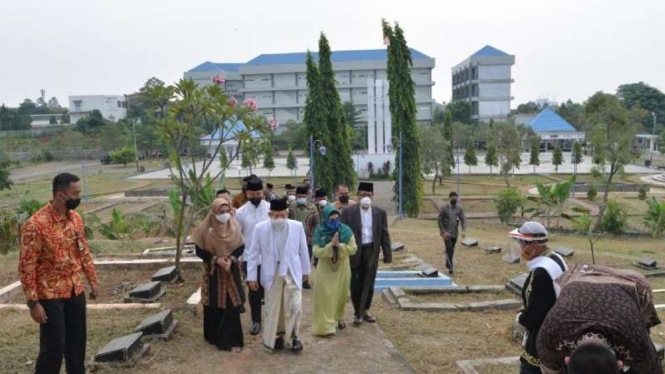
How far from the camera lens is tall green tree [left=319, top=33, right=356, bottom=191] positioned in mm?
28016

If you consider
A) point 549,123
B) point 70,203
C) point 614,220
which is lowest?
point 614,220

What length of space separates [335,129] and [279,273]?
23603mm

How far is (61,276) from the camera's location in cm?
422

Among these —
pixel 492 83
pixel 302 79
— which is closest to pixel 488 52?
pixel 492 83

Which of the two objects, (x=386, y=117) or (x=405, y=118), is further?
(x=386, y=117)

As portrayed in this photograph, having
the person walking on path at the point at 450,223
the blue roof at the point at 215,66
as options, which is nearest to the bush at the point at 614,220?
the person walking on path at the point at 450,223

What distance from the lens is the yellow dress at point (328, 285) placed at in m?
5.93

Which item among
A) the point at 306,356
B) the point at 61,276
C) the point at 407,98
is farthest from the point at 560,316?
the point at 407,98

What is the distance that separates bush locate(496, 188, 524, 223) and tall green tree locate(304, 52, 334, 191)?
1048 cm

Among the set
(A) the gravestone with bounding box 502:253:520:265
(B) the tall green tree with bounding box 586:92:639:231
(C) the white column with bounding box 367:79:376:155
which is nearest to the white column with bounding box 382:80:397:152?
(C) the white column with bounding box 367:79:376:155

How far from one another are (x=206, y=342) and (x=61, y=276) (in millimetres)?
1888

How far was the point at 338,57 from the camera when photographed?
75875 millimetres

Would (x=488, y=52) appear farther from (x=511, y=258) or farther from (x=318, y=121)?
(x=511, y=258)

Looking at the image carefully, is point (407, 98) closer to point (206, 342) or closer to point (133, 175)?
point (206, 342)
